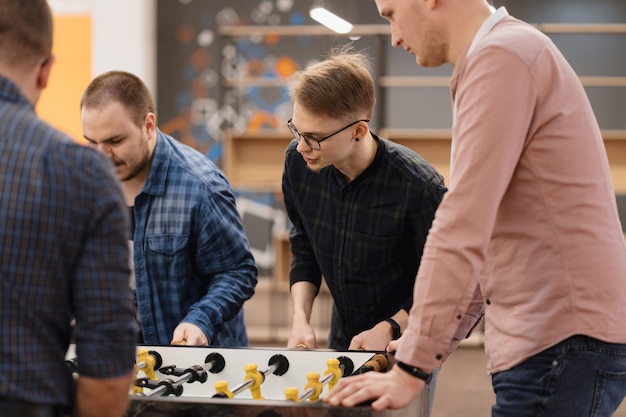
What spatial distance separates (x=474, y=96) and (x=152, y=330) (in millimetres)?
1566

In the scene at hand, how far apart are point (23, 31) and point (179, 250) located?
1470mm

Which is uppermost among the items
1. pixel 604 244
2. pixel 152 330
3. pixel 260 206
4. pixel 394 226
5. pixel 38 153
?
pixel 38 153

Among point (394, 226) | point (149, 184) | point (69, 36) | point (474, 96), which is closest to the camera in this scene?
point (474, 96)

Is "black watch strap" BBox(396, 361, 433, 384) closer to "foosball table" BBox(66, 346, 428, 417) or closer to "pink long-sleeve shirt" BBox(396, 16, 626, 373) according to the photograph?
"pink long-sleeve shirt" BBox(396, 16, 626, 373)

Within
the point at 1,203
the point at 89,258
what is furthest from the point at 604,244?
the point at 1,203

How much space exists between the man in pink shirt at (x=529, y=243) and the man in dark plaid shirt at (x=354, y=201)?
0.86m

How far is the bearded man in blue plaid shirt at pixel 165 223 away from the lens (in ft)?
8.66

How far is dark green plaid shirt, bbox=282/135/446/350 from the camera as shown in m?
2.52

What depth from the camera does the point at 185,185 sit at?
276cm

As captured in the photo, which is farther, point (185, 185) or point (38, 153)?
point (185, 185)

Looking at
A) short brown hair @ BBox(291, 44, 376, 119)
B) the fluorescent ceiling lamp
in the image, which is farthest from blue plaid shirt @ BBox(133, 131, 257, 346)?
the fluorescent ceiling lamp

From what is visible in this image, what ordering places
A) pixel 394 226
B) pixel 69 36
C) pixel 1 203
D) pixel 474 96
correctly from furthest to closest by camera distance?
pixel 69 36, pixel 394 226, pixel 474 96, pixel 1 203

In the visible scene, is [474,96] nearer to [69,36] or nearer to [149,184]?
[149,184]

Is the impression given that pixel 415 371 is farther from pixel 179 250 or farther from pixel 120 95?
pixel 120 95
